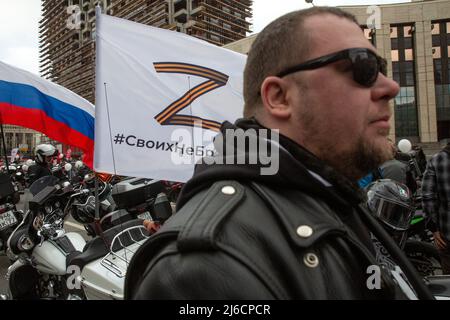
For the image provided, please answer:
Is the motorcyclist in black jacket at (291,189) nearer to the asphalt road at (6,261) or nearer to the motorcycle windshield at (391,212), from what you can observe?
the motorcycle windshield at (391,212)

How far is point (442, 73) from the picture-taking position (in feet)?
121

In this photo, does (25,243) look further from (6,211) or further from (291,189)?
(291,189)

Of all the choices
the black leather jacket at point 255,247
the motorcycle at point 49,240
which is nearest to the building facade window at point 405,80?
the motorcycle at point 49,240

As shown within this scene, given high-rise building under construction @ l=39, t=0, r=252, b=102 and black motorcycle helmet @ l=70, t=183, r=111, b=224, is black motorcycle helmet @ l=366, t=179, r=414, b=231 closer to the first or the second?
black motorcycle helmet @ l=70, t=183, r=111, b=224

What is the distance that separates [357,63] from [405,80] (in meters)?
40.5

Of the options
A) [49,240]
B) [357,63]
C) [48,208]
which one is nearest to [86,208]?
[48,208]

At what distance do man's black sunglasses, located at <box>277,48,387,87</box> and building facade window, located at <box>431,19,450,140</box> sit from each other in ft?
127

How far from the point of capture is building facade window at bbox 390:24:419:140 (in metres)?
35.5

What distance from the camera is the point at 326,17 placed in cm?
115

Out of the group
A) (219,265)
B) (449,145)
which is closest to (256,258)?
(219,265)

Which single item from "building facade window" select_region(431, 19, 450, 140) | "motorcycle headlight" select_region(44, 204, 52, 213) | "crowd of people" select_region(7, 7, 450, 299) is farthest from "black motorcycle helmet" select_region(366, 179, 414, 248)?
"building facade window" select_region(431, 19, 450, 140)

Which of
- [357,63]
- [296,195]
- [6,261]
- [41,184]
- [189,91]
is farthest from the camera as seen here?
[6,261]

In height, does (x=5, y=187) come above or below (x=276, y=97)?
below
